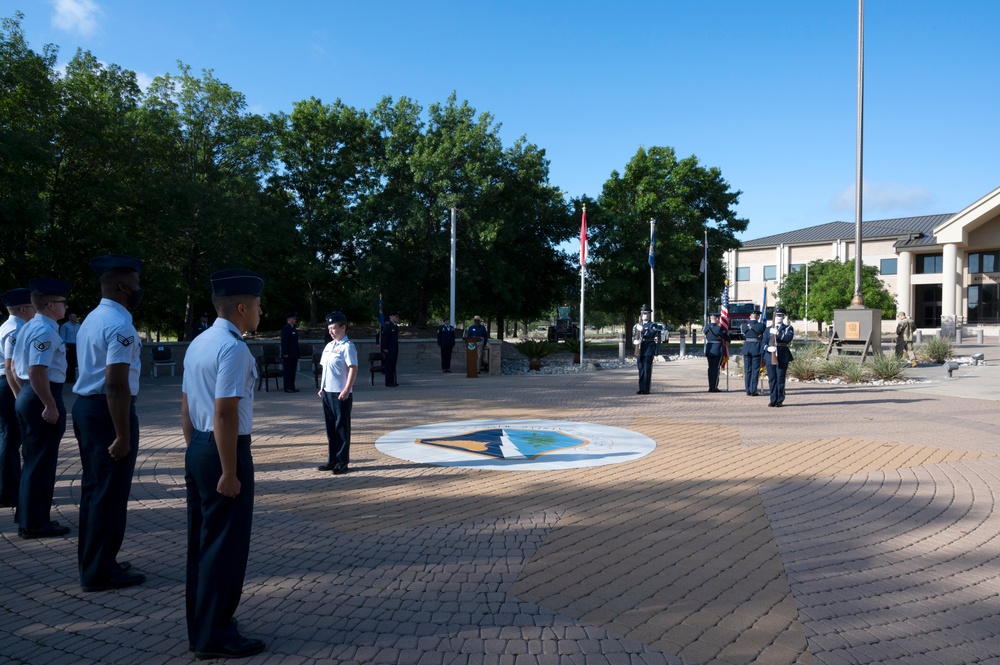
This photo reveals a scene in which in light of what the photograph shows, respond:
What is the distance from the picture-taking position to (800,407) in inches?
556

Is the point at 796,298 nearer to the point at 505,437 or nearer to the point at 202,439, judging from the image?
the point at 505,437

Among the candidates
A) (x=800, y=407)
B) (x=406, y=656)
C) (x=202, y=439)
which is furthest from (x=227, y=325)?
(x=800, y=407)

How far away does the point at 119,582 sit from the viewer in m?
4.49

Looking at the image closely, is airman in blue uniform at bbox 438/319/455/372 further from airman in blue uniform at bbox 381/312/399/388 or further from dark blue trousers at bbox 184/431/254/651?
dark blue trousers at bbox 184/431/254/651

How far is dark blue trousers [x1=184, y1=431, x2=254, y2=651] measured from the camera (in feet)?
11.3

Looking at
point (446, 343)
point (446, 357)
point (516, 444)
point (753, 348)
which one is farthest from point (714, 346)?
point (446, 357)

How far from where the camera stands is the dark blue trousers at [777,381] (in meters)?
14.0

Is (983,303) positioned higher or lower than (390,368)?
higher

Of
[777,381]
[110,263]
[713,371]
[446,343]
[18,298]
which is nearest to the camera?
[110,263]

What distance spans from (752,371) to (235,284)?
1446 centimetres

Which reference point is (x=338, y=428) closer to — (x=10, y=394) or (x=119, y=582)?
(x=10, y=394)

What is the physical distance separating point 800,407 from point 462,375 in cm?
1096

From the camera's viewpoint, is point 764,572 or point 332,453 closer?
point 764,572

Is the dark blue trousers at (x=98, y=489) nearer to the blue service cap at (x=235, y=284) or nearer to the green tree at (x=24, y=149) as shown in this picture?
the blue service cap at (x=235, y=284)
